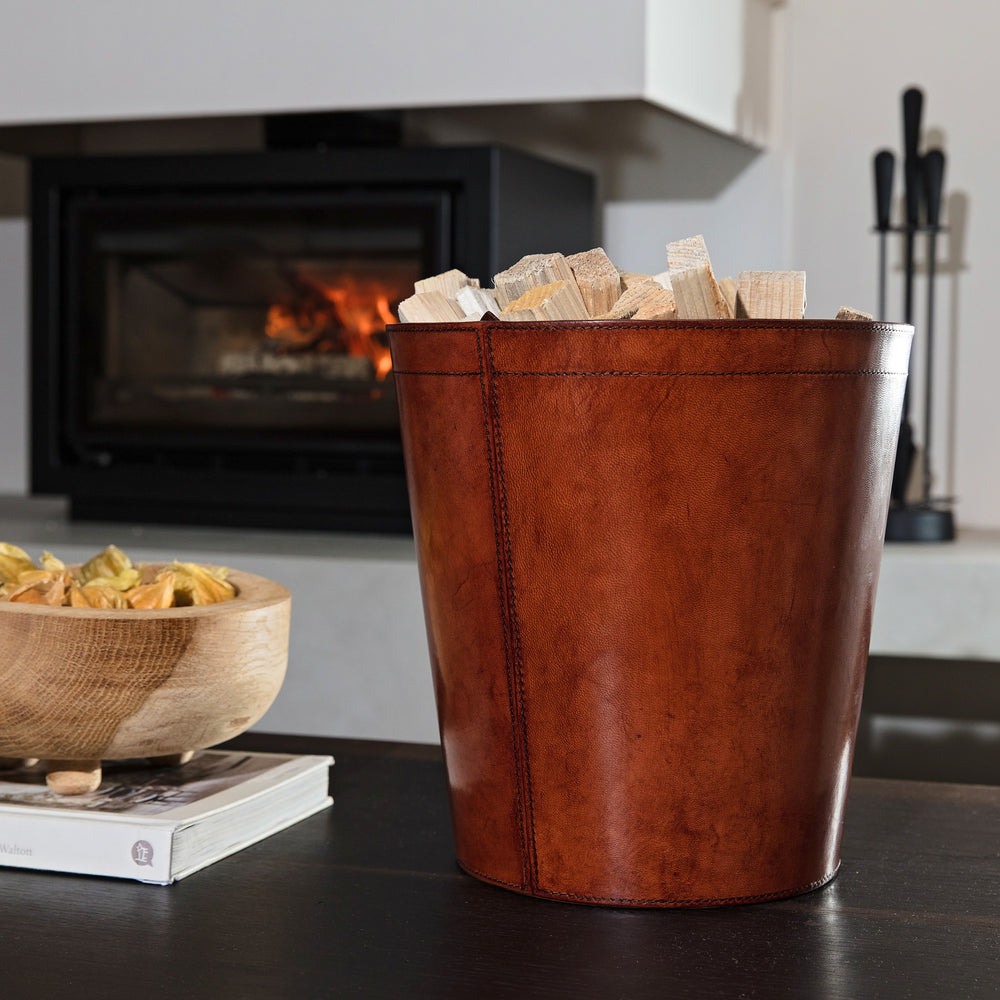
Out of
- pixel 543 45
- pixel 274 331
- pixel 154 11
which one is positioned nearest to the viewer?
pixel 543 45

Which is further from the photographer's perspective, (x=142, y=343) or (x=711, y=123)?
(x=142, y=343)

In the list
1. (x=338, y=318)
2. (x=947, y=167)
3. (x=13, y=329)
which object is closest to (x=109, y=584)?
(x=338, y=318)

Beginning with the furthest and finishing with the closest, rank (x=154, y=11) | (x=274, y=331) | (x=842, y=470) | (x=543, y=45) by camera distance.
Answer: (x=274, y=331)
(x=154, y=11)
(x=543, y=45)
(x=842, y=470)

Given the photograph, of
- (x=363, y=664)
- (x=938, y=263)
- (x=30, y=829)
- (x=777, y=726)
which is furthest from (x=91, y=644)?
(x=938, y=263)

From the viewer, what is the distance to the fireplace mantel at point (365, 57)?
1854 millimetres

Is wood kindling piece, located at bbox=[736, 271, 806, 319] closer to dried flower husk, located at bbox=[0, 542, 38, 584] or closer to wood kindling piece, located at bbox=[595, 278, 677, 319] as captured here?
wood kindling piece, located at bbox=[595, 278, 677, 319]

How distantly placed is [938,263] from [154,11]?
3.97 ft

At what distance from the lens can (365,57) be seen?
1.95 m

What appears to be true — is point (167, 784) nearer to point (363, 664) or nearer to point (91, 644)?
point (91, 644)

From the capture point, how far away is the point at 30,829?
0.61 metres

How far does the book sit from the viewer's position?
60 centimetres

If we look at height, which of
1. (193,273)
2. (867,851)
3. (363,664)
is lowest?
(363,664)

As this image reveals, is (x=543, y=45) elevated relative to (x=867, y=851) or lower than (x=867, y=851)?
elevated

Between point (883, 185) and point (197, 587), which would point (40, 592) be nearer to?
point (197, 587)
